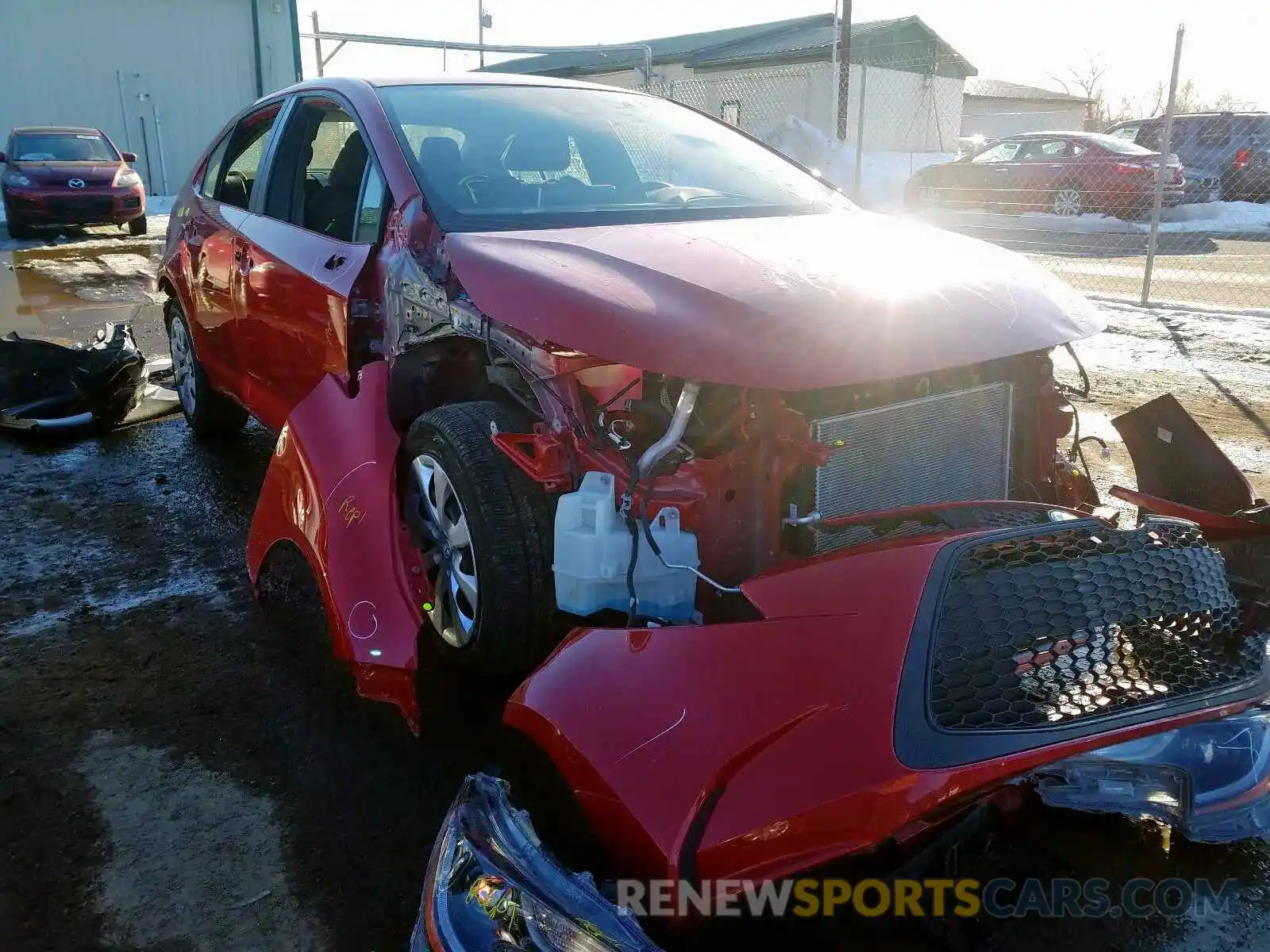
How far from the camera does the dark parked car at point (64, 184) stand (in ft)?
48.5

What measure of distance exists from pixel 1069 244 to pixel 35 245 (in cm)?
1440

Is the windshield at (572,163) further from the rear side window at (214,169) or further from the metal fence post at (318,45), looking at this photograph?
the metal fence post at (318,45)

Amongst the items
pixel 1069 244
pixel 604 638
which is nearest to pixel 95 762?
pixel 604 638

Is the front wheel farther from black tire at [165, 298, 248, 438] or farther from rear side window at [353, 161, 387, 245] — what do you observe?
rear side window at [353, 161, 387, 245]

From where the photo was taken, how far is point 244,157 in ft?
15.3

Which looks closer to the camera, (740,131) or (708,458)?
(708,458)

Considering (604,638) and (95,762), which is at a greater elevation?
(604,638)

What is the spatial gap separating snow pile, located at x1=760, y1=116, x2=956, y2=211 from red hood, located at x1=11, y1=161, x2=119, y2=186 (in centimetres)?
1102

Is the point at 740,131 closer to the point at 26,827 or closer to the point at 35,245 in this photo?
the point at 26,827

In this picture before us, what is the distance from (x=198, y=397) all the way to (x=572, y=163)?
2787 mm

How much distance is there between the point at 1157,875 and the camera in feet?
7.41

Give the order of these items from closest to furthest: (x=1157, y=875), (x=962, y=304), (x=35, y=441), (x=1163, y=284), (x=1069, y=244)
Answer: (x=1157, y=875)
(x=962, y=304)
(x=35, y=441)
(x=1163, y=284)
(x=1069, y=244)

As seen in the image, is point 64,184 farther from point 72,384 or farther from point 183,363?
point 183,363

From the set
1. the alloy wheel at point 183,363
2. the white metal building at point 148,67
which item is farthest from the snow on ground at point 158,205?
the alloy wheel at point 183,363
